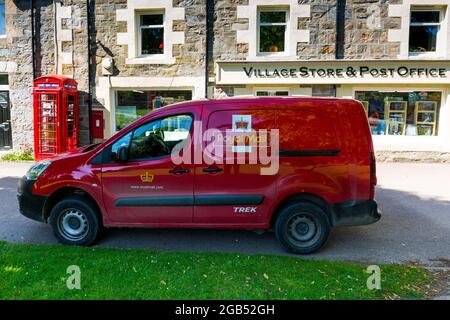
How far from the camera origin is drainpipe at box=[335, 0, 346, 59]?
10852mm

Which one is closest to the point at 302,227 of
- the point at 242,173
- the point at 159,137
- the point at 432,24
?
the point at 242,173

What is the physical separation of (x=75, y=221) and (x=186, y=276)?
1897mm

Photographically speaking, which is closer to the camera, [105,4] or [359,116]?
[359,116]

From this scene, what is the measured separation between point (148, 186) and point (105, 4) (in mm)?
8709

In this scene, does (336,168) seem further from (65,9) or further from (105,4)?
(65,9)

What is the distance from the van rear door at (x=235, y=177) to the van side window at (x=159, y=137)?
12.1 inches

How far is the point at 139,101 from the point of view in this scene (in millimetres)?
11758

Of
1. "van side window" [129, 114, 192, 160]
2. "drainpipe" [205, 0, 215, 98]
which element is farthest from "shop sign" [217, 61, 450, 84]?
"van side window" [129, 114, 192, 160]

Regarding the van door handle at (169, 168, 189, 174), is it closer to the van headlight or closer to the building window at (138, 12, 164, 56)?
the van headlight

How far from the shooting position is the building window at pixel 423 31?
10984 millimetres

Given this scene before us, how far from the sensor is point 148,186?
4.74m

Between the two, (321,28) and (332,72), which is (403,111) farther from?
(321,28)

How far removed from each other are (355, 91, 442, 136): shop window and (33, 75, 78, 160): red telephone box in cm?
849
